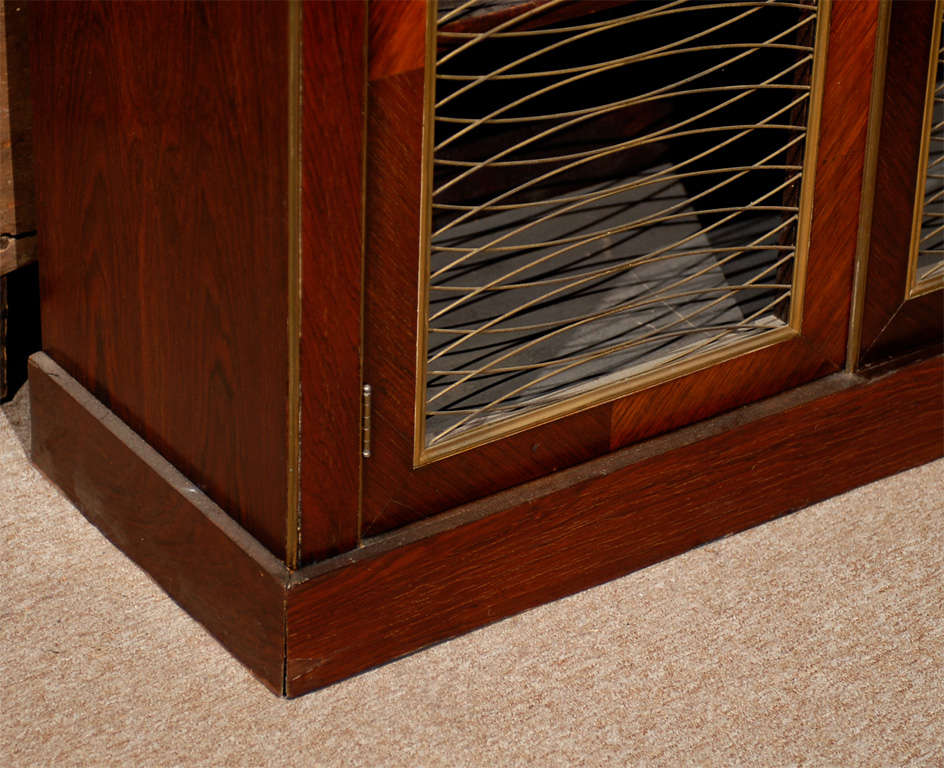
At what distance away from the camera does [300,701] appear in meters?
1.48

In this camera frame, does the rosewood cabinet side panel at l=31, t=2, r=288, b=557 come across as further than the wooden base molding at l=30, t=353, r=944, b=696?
No

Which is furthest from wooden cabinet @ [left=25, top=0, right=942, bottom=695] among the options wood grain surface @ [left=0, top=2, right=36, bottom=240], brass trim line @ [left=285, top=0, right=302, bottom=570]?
wood grain surface @ [left=0, top=2, right=36, bottom=240]

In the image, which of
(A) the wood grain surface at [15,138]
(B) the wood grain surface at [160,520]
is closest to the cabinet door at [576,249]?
(B) the wood grain surface at [160,520]

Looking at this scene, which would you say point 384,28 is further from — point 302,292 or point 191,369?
point 191,369

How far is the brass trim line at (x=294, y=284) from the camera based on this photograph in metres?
1.25

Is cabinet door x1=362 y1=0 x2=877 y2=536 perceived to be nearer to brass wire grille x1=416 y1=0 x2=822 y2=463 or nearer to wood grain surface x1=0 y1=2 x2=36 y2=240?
brass wire grille x1=416 y1=0 x2=822 y2=463

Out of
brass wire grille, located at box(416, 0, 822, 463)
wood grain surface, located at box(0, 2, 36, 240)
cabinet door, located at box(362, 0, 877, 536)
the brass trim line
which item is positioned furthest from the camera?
wood grain surface, located at box(0, 2, 36, 240)

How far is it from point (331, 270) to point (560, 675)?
477 mm

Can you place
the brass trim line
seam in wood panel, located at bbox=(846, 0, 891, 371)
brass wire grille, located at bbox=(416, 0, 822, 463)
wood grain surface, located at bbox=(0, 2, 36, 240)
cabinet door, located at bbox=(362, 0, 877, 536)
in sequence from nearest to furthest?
the brass trim line < cabinet door, located at bbox=(362, 0, 877, 536) < brass wire grille, located at bbox=(416, 0, 822, 463) < seam in wood panel, located at bbox=(846, 0, 891, 371) < wood grain surface, located at bbox=(0, 2, 36, 240)

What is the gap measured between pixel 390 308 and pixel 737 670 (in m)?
0.51

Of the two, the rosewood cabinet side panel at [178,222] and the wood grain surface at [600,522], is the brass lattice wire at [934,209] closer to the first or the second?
the wood grain surface at [600,522]

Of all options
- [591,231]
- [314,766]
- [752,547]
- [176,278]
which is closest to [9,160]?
[176,278]

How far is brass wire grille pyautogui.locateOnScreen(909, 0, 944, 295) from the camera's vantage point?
5.62 feet

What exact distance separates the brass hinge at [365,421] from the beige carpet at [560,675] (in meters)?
0.24
